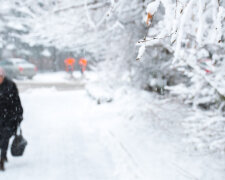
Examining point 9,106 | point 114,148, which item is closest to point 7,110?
point 9,106

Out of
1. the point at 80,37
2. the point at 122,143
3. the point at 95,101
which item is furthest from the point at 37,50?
the point at 122,143

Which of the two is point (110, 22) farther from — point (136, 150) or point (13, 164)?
point (13, 164)

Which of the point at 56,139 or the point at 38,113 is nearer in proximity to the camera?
the point at 56,139

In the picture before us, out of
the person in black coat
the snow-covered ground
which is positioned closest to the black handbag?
the person in black coat

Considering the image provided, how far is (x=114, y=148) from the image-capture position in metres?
6.44

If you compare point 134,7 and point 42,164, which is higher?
point 134,7

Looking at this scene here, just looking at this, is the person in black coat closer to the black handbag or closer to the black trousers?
the black trousers

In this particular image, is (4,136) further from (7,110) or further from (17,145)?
(7,110)

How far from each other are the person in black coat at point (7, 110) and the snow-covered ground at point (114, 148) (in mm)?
693

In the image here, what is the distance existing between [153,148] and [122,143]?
A: 0.75m

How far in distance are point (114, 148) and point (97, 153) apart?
0.42 meters

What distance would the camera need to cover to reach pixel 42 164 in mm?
5480

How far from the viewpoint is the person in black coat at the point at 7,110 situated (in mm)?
4797

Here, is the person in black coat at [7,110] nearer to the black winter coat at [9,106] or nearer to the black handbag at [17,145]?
the black winter coat at [9,106]
